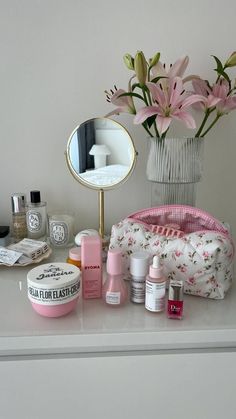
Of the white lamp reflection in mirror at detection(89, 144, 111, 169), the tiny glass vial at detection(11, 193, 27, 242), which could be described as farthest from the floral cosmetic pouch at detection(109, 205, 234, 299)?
the tiny glass vial at detection(11, 193, 27, 242)

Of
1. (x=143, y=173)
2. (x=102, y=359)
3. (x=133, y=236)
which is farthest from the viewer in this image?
(x=143, y=173)

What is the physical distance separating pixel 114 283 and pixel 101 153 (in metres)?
0.31

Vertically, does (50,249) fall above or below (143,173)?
below

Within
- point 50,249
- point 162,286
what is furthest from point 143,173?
point 162,286

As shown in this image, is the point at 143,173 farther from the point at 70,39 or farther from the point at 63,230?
the point at 70,39

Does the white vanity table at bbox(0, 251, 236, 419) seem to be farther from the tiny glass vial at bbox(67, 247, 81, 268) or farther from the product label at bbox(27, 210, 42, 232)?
the product label at bbox(27, 210, 42, 232)

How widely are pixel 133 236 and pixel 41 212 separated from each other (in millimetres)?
286

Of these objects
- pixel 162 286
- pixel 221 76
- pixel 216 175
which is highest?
pixel 221 76

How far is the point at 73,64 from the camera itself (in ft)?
2.62

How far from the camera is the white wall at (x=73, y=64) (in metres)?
0.77

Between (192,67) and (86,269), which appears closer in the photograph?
(86,269)

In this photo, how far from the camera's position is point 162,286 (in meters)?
0.51

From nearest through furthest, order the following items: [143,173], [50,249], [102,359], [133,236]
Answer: [102,359], [133,236], [50,249], [143,173]

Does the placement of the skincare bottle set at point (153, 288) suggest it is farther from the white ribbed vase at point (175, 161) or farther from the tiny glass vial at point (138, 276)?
the white ribbed vase at point (175, 161)
